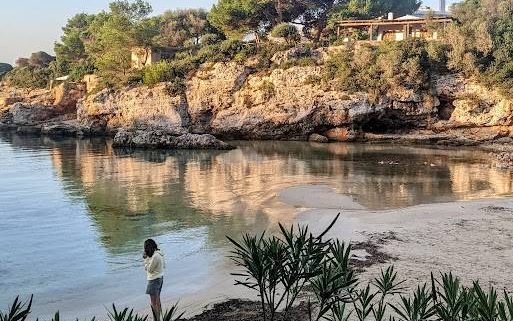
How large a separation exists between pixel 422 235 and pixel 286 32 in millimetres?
46293

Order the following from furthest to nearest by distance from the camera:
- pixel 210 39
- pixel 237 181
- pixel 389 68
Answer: pixel 210 39 → pixel 389 68 → pixel 237 181

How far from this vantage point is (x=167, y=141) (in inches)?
1800

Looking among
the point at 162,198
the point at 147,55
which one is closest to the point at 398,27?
the point at 147,55

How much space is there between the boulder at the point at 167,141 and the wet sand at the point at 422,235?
72.6 ft

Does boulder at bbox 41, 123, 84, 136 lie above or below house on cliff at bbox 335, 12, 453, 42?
below

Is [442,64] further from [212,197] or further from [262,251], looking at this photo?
[262,251]

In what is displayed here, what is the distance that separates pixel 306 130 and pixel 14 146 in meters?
29.2

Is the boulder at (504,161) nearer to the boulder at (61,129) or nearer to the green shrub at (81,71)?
the boulder at (61,129)

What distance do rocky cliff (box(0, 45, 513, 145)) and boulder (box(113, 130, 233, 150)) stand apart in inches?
347

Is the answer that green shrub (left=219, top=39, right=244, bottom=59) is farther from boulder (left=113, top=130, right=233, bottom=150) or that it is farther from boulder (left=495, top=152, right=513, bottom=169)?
boulder (left=495, top=152, right=513, bottom=169)

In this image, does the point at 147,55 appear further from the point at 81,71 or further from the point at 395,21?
the point at 395,21

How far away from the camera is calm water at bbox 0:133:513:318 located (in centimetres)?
1238

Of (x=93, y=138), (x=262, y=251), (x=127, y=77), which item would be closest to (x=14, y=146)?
(x=93, y=138)

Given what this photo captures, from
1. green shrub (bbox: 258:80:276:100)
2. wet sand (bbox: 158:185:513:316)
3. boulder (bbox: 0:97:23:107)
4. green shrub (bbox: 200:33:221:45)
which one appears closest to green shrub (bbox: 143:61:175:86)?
green shrub (bbox: 200:33:221:45)
